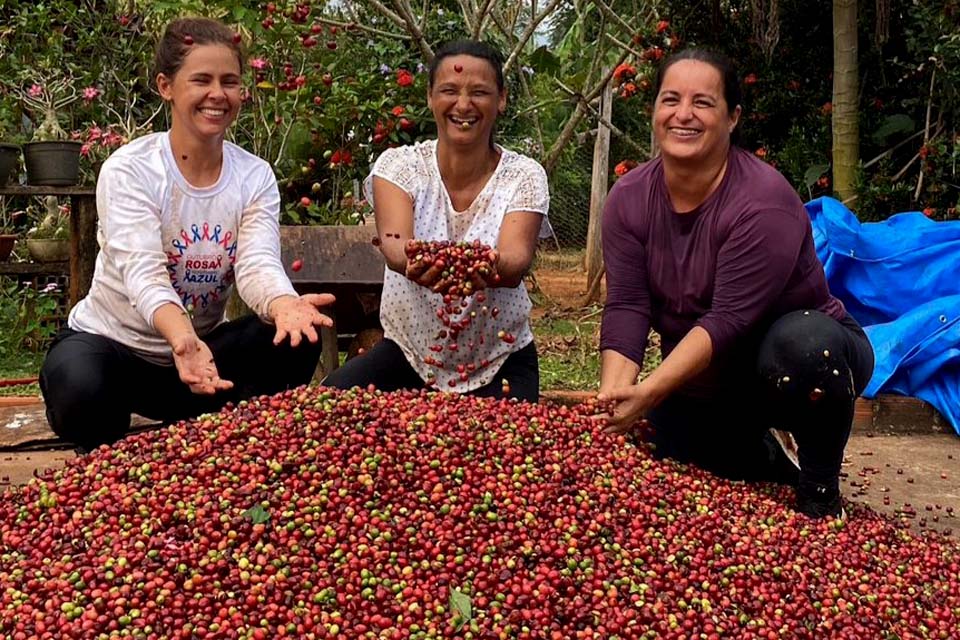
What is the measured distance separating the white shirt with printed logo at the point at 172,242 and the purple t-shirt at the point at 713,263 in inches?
40.3

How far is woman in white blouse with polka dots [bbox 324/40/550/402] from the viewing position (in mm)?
3289

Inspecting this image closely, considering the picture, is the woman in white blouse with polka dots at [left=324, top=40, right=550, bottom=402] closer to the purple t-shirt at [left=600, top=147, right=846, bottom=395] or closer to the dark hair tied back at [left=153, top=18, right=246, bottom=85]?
the purple t-shirt at [left=600, top=147, right=846, bottom=395]

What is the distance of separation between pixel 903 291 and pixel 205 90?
316cm

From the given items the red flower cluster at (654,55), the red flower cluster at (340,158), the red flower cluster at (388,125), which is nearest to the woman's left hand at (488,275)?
the red flower cluster at (388,125)

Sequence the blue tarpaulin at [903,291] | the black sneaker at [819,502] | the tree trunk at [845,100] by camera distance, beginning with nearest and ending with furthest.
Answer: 1. the black sneaker at [819,502]
2. the blue tarpaulin at [903,291]
3. the tree trunk at [845,100]

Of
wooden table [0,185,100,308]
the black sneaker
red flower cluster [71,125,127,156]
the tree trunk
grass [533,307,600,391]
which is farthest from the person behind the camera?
red flower cluster [71,125,127,156]

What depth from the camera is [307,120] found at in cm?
596

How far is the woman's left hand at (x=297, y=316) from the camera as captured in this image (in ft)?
9.77

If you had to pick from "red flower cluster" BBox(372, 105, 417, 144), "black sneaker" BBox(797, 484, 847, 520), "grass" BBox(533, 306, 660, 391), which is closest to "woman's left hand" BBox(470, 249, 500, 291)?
"black sneaker" BBox(797, 484, 847, 520)

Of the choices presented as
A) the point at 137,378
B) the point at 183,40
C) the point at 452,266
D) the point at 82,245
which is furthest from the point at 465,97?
the point at 82,245

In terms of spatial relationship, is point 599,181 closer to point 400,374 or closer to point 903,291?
point 903,291

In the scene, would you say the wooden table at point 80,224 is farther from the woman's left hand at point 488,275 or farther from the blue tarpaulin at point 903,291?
the blue tarpaulin at point 903,291

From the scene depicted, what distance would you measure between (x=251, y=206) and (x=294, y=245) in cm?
114

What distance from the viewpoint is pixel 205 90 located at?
3.10 m
